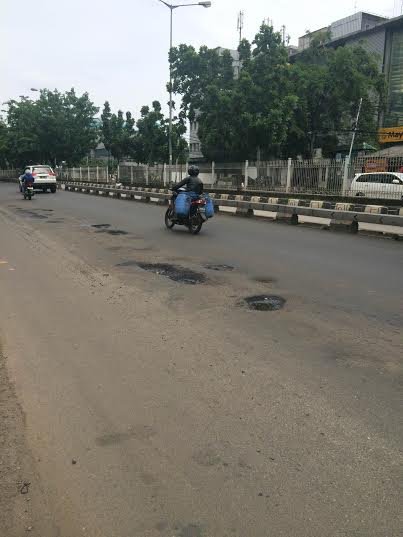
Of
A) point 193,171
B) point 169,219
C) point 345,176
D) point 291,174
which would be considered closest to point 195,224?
point 169,219

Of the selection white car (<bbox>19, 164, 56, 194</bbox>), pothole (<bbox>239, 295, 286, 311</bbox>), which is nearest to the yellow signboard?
white car (<bbox>19, 164, 56, 194</bbox>)

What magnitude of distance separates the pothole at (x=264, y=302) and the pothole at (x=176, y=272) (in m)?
1.10

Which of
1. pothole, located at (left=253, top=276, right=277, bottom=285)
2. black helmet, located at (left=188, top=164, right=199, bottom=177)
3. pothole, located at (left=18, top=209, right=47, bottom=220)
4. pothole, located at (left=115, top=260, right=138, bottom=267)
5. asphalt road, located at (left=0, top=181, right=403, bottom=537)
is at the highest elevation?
black helmet, located at (left=188, top=164, right=199, bottom=177)

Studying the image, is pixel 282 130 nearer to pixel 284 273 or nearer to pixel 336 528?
pixel 284 273

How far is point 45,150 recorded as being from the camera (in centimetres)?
5547

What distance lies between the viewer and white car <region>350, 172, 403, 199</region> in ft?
62.4

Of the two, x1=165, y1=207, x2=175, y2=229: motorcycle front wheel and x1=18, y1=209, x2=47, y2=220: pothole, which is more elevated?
x1=165, y1=207, x2=175, y2=229: motorcycle front wheel

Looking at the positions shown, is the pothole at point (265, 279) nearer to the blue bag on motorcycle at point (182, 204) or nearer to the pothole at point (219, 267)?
the pothole at point (219, 267)

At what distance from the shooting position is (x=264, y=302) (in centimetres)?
567

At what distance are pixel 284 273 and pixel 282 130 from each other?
25360mm

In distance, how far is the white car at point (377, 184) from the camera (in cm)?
1903

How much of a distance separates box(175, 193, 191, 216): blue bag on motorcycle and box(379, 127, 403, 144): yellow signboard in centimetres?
3108

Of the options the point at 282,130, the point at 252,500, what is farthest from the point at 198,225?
the point at 282,130

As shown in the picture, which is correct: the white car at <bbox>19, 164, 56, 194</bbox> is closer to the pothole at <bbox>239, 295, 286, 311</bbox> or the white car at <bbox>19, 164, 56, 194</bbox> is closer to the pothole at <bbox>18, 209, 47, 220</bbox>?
the pothole at <bbox>18, 209, 47, 220</bbox>
